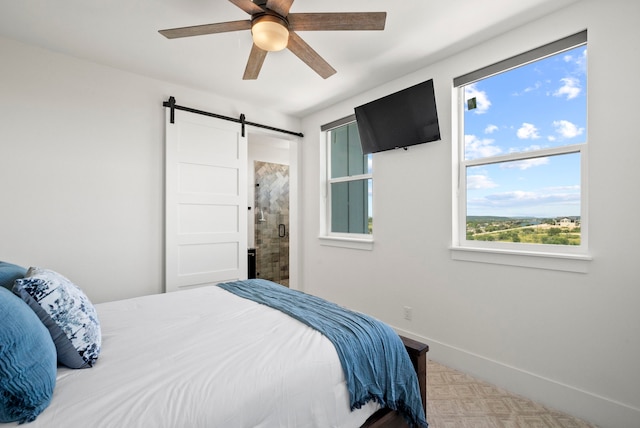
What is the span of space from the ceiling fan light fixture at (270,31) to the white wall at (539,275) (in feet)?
5.12

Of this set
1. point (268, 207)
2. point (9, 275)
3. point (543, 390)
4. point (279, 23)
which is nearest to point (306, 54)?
point (279, 23)

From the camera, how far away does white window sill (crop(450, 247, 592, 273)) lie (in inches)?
74.5

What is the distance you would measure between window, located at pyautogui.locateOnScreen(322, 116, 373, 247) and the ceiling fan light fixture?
1879 millimetres

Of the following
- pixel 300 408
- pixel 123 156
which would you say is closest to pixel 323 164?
pixel 123 156

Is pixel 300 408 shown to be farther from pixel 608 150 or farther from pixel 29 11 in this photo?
pixel 29 11

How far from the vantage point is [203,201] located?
3.22m

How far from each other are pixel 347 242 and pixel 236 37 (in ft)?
7.37

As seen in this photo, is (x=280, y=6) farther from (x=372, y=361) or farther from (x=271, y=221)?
(x=271, y=221)

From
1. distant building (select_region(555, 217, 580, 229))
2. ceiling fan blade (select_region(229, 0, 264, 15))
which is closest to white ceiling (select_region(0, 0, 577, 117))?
ceiling fan blade (select_region(229, 0, 264, 15))

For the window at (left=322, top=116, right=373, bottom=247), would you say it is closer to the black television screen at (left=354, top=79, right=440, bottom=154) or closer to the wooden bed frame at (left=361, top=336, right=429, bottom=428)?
the black television screen at (left=354, top=79, right=440, bottom=154)

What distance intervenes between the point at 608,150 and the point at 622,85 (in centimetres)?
37

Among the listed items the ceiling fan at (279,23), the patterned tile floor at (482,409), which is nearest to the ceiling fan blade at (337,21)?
the ceiling fan at (279,23)

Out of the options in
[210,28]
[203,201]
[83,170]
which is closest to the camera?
[210,28]

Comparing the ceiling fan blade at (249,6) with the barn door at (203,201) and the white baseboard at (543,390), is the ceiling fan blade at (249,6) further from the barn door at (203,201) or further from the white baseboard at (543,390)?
the white baseboard at (543,390)
